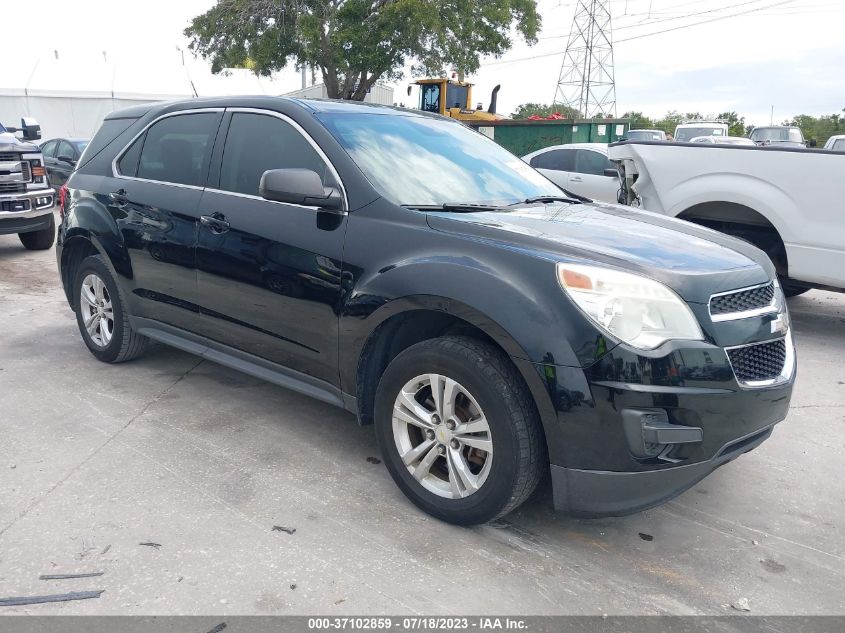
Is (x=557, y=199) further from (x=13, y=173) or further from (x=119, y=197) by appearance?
(x=13, y=173)

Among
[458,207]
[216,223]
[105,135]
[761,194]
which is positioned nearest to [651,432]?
[458,207]

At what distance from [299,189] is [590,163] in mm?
8663

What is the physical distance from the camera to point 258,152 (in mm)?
3920

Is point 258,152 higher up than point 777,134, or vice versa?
point 777,134

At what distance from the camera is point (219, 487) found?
3383 mm

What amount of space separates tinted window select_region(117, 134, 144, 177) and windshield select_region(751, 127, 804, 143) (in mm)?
22073

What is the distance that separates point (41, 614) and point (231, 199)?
2.20 metres

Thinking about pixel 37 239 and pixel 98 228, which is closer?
pixel 98 228

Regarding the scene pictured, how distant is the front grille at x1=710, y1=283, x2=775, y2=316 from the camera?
110 inches

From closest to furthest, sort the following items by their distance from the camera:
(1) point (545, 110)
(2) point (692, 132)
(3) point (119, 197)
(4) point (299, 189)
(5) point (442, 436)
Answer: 1. (5) point (442, 436)
2. (4) point (299, 189)
3. (3) point (119, 197)
4. (2) point (692, 132)
5. (1) point (545, 110)

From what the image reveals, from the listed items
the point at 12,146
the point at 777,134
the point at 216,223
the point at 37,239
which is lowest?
the point at 37,239

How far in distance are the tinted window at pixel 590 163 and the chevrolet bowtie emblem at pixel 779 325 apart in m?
8.16

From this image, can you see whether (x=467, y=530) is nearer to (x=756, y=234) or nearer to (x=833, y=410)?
(x=833, y=410)

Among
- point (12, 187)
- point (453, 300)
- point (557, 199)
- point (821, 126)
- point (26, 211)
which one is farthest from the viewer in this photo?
point (821, 126)
